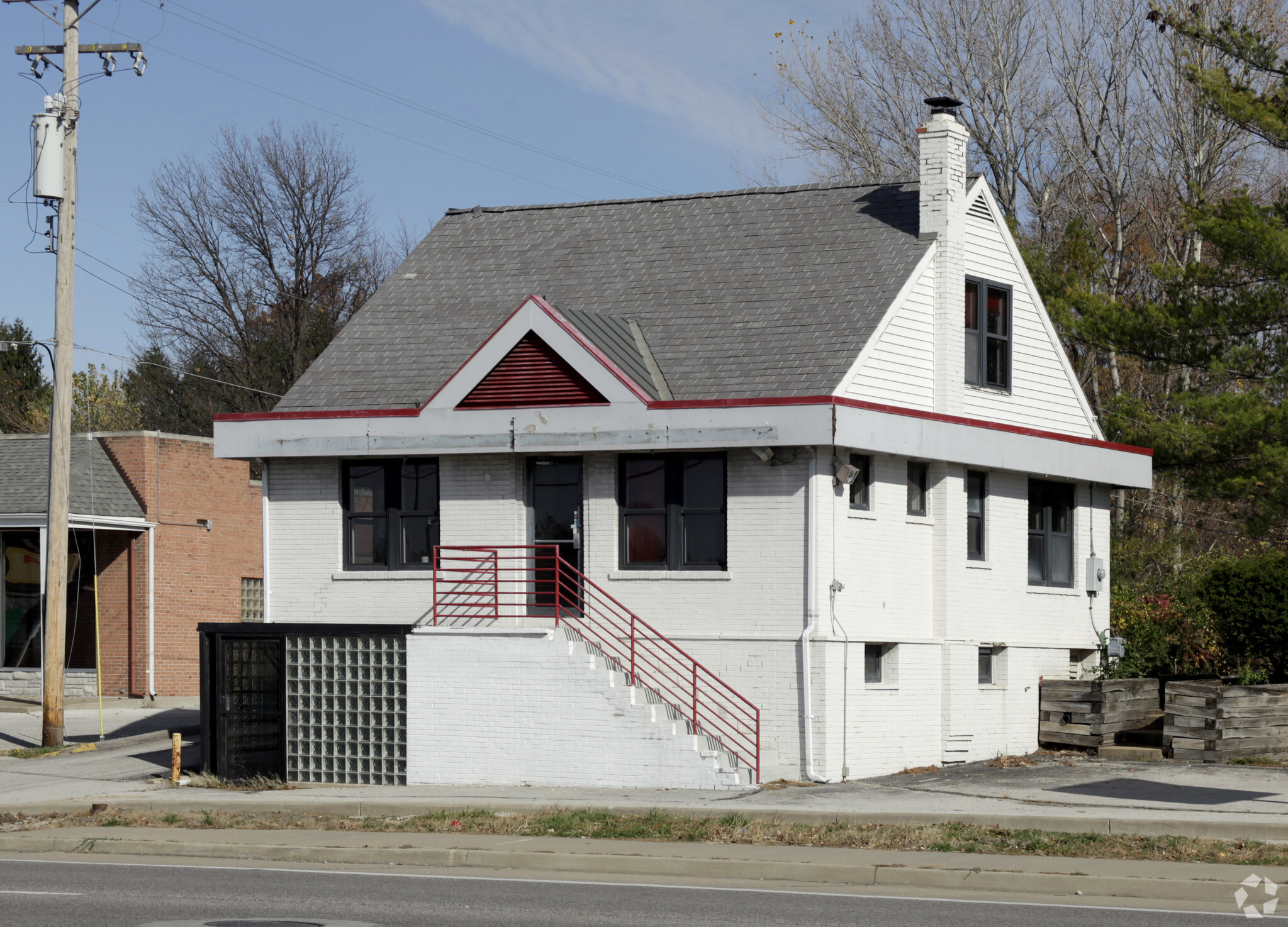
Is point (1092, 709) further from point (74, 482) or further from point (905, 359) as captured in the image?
point (74, 482)

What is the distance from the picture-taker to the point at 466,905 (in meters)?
12.4

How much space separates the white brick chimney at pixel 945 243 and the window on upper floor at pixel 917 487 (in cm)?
94

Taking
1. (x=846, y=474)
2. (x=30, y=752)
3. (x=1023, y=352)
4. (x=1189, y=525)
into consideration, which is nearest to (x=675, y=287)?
(x=846, y=474)

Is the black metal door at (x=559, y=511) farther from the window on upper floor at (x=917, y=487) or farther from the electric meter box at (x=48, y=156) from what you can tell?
the electric meter box at (x=48, y=156)

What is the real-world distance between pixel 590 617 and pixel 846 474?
408 centimetres

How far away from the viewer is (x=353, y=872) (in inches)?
569

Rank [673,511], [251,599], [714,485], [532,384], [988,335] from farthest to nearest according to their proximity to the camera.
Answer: [251,599] < [988,335] < [532,384] < [673,511] < [714,485]

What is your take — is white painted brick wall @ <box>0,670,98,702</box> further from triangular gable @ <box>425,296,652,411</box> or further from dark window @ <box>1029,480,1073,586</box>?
dark window @ <box>1029,480,1073,586</box>

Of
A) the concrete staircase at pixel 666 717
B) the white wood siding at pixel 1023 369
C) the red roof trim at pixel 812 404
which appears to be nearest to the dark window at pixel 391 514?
the red roof trim at pixel 812 404

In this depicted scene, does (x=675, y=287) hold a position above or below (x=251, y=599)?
above

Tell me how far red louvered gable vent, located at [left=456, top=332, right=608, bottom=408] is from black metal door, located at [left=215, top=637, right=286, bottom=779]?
4568 millimetres

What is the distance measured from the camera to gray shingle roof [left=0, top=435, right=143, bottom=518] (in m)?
32.8

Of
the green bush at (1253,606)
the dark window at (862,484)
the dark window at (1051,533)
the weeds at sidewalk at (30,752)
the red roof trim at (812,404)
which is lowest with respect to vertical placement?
the weeds at sidewalk at (30,752)

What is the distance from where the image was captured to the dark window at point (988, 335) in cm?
2447
